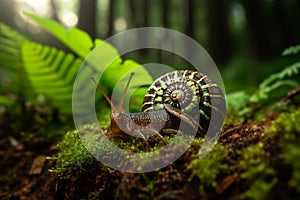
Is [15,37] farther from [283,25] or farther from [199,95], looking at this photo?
[283,25]

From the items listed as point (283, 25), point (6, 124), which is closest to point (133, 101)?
point (6, 124)

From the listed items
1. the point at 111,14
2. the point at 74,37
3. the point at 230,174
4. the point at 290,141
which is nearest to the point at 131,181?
the point at 230,174

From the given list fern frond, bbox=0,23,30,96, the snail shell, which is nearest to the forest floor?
the snail shell

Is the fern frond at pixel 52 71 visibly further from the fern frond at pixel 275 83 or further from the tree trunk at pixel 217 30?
the tree trunk at pixel 217 30

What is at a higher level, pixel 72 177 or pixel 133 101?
pixel 133 101

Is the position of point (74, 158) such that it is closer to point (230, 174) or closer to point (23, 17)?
point (230, 174)

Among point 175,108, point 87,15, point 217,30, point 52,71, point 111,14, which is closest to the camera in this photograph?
point 175,108

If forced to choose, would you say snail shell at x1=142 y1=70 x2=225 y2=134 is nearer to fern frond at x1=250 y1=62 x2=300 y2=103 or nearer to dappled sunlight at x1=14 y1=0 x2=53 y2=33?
fern frond at x1=250 y1=62 x2=300 y2=103
